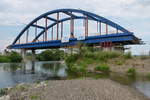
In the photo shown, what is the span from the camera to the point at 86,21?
61.4m

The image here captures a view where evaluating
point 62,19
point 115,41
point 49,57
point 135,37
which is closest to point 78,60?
point 115,41

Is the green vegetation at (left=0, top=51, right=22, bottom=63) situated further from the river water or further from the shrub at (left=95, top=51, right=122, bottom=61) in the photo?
the shrub at (left=95, top=51, right=122, bottom=61)

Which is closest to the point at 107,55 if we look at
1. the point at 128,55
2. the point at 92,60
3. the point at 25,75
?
the point at 92,60

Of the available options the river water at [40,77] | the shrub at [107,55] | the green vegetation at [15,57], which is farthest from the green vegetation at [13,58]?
the shrub at [107,55]

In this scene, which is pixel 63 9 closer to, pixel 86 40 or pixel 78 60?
pixel 86 40

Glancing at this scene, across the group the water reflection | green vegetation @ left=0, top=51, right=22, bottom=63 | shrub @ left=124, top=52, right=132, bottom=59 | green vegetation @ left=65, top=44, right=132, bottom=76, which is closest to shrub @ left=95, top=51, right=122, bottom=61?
green vegetation @ left=65, top=44, right=132, bottom=76

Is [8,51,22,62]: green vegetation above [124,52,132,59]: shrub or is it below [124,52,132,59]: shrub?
below

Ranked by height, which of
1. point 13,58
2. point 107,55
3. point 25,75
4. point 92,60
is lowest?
point 13,58

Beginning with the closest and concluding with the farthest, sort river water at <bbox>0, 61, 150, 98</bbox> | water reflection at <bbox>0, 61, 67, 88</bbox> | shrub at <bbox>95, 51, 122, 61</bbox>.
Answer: river water at <bbox>0, 61, 150, 98</bbox>, water reflection at <bbox>0, 61, 67, 88</bbox>, shrub at <bbox>95, 51, 122, 61</bbox>

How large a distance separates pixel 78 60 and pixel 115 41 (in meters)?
15.9

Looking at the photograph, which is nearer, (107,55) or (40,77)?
(40,77)

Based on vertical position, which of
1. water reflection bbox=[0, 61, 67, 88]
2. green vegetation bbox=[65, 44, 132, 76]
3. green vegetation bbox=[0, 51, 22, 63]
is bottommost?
green vegetation bbox=[0, 51, 22, 63]

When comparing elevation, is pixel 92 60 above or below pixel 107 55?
below

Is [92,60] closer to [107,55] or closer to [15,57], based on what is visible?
[107,55]
